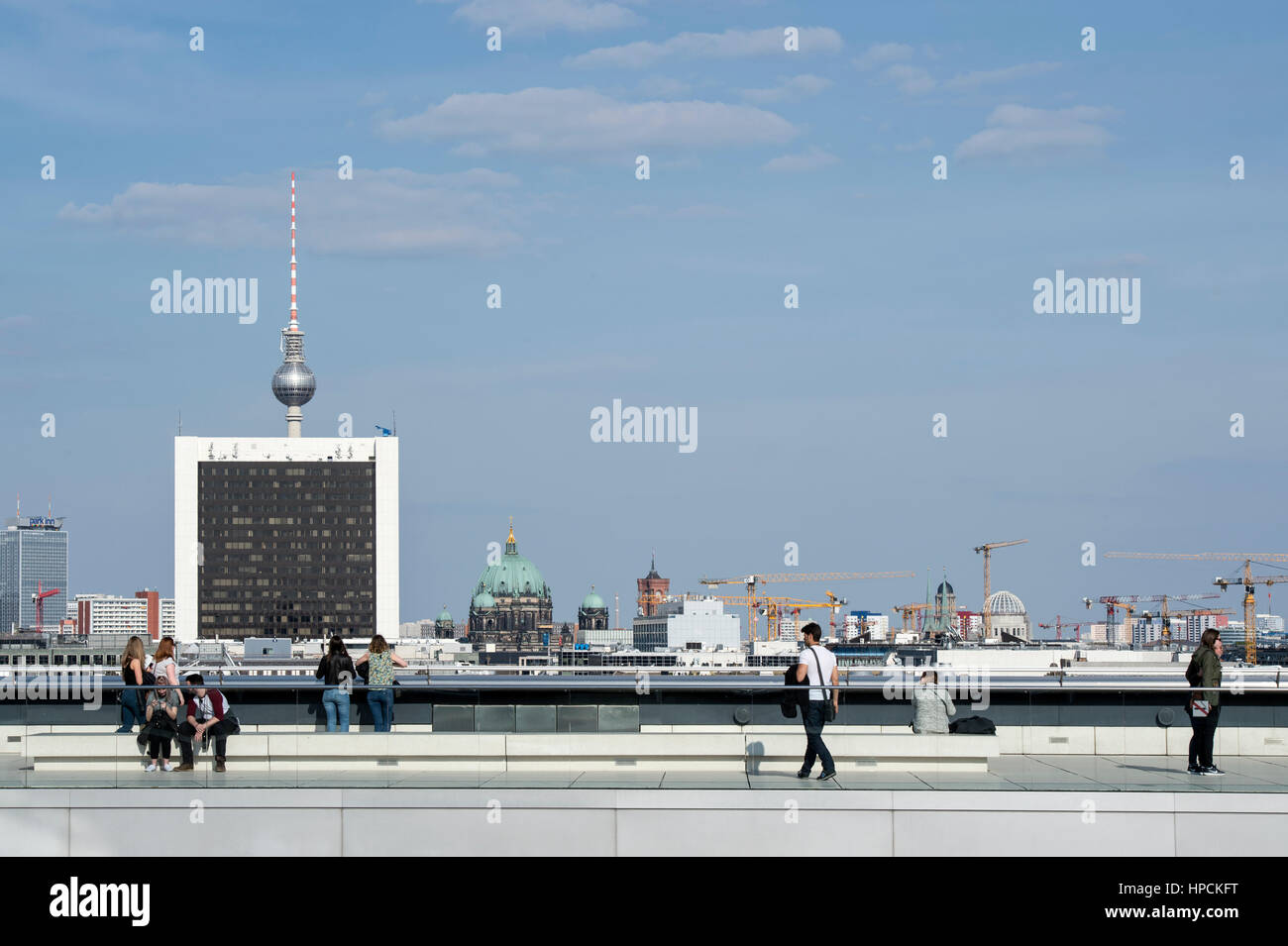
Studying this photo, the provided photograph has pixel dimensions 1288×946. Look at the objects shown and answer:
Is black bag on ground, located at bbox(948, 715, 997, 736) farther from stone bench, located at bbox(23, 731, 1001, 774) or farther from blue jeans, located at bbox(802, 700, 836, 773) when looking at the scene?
blue jeans, located at bbox(802, 700, 836, 773)

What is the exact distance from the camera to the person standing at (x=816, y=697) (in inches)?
609

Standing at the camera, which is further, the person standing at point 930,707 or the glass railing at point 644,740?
the person standing at point 930,707

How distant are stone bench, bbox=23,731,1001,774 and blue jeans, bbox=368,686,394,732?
264 millimetres

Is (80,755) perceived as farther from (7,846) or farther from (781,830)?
(781,830)

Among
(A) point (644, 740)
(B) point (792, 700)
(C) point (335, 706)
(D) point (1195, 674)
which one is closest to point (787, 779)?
(B) point (792, 700)

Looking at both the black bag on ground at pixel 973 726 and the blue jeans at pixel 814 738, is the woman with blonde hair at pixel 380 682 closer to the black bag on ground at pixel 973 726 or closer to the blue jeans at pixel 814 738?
the blue jeans at pixel 814 738

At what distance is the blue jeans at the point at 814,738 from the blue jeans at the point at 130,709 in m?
6.54

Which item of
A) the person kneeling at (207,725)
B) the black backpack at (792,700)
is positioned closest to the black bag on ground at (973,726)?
the black backpack at (792,700)

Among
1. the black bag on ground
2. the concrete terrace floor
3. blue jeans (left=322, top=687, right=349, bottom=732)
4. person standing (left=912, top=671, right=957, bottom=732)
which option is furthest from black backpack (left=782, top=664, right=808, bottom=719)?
blue jeans (left=322, top=687, right=349, bottom=732)

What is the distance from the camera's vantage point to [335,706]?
16.1 meters

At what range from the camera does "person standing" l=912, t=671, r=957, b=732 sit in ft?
51.8
